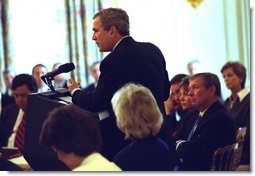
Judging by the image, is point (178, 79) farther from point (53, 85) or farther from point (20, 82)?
point (20, 82)

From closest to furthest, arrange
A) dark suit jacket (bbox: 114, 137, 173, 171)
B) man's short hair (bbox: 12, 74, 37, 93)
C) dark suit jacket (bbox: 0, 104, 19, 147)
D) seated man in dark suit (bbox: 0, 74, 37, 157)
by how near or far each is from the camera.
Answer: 1. dark suit jacket (bbox: 114, 137, 173, 171)
2. man's short hair (bbox: 12, 74, 37, 93)
3. seated man in dark suit (bbox: 0, 74, 37, 157)
4. dark suit jacket (bbox: 0, 104, 19, 147)

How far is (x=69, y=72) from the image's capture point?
4.01m

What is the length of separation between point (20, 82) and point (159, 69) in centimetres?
118

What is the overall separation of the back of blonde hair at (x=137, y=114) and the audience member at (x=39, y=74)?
576mm

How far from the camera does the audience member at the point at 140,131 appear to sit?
361 centimetres

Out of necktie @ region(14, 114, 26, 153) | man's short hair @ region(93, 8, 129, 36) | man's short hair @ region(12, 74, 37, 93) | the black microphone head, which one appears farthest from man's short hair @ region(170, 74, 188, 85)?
necktie @ region(14, 114, 26, 153)

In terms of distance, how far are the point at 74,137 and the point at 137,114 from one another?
2.04 feet

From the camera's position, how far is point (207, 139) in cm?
394

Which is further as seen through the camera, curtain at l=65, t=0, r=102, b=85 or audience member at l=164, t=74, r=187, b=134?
curtain at l=65, t=0, r=102, b=85

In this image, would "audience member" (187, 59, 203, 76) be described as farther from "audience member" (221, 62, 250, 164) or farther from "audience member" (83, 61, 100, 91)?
"audience member" (83, 61, 100, 91)

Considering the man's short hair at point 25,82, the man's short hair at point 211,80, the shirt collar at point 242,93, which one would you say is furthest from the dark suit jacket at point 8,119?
the shirt collar at point 242,93

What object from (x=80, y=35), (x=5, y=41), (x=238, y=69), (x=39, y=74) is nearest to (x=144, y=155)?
(x=238, y=69)

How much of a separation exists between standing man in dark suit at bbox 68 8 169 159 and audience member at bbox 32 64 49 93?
31cm

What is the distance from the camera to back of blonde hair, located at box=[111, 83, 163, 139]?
3627 millimetres
